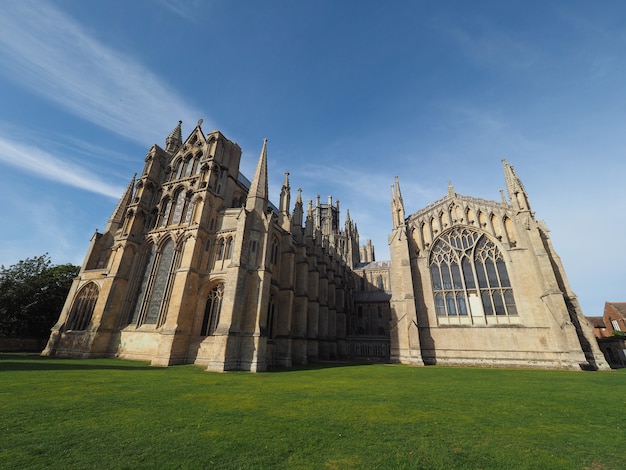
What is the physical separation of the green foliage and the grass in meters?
30.4

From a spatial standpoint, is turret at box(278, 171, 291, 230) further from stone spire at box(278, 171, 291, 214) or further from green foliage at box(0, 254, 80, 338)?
green foliage at box(0, 254, 80, 338)

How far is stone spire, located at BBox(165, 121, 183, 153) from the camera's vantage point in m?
36.4

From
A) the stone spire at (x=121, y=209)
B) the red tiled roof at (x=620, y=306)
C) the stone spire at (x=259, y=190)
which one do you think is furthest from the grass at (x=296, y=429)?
the red tiled roof at (x=620, y=306)

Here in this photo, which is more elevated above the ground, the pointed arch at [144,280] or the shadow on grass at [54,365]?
the pointed arch at [144,280]

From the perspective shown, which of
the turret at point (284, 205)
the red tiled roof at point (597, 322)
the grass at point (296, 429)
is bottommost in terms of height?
the grass at point (296, 429)

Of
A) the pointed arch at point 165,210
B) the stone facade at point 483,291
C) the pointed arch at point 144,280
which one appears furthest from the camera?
the pointed arch at point 165,210

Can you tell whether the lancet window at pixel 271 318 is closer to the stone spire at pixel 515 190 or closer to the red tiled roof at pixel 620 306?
the stone spire at pixel 515 190

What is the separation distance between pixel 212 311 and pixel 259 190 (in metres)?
11.3

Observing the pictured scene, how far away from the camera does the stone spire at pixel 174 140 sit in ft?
120

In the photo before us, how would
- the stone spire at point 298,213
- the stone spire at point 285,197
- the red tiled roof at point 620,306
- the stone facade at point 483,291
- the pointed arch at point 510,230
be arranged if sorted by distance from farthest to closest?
the red tiled roof at point 620,306
the stone spire at point 298,213
the stone spire at point 285,197
the pointed arch at point 510,230
the stone facade at point 483,291

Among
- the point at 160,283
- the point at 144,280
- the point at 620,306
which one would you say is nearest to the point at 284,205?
the point at 160,283

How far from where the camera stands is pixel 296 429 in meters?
6.13

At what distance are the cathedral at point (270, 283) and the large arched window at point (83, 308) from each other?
0.11 metres

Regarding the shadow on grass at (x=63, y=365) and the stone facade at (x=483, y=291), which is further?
the stone facade at (x=483, y=291)
